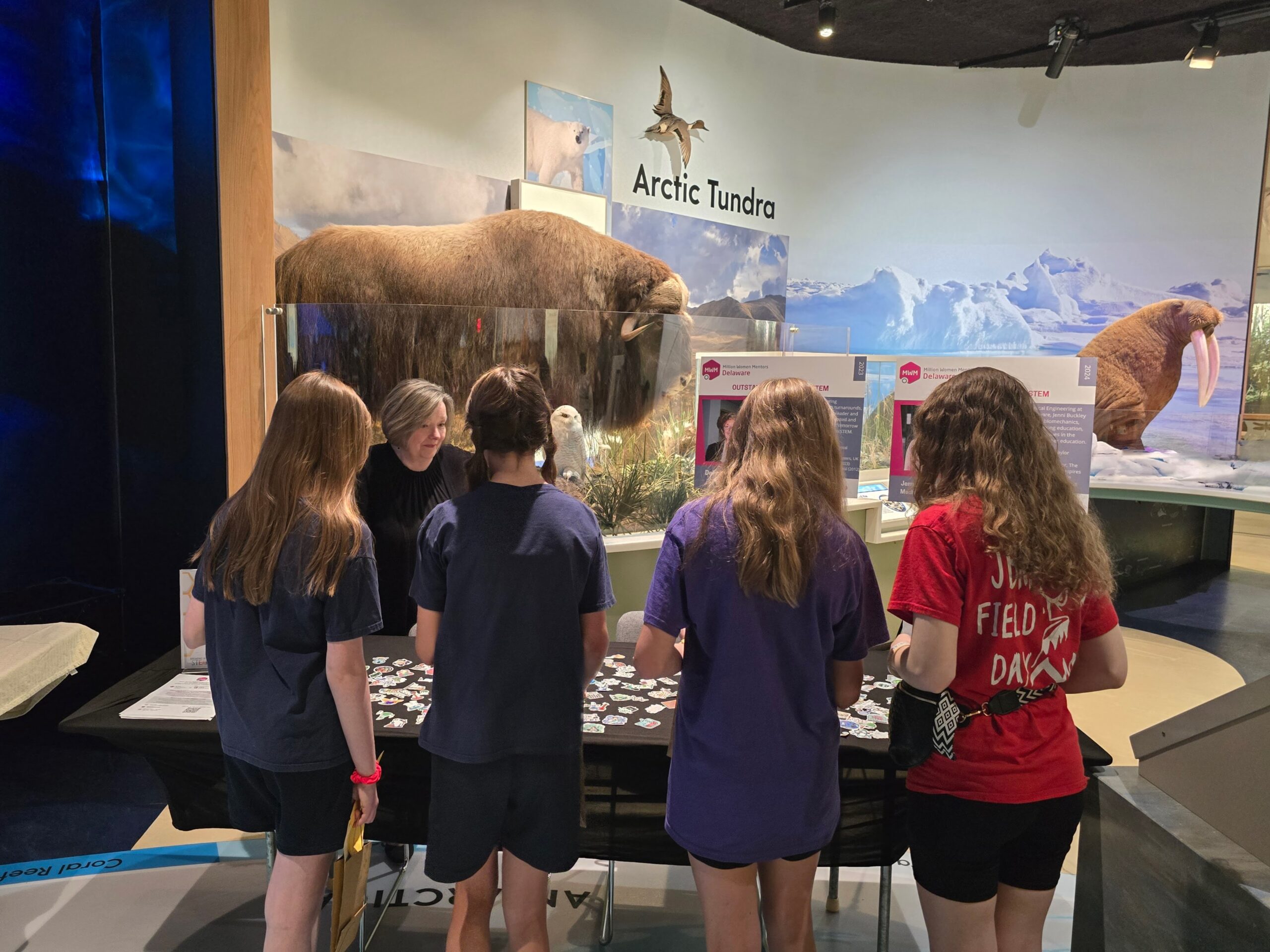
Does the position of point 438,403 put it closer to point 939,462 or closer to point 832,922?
point 939,462

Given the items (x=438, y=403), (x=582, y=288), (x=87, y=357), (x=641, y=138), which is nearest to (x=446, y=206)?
(x=582, y=288)

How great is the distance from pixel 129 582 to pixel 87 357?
0.97 meters

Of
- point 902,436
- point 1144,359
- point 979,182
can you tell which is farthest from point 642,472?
point 979,182

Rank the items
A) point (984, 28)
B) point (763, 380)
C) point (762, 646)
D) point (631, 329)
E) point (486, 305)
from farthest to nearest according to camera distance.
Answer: point (984, 28) < point (486, 305) < point (631, 329) < point (763, 380) < point (762, 646)

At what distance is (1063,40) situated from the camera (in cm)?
683

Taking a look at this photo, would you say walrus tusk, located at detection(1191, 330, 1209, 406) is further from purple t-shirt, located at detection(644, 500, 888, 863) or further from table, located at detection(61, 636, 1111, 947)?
purple t-shirt, located at detection(644, 500, 888, 863)

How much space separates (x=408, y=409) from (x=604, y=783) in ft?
4.78

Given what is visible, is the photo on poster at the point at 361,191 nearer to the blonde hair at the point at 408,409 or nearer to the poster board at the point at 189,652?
the blonde hair at the point at 408,409

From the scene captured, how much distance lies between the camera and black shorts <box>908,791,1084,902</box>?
1.58 m

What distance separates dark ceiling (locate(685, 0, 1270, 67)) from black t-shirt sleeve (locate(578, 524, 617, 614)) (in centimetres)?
652

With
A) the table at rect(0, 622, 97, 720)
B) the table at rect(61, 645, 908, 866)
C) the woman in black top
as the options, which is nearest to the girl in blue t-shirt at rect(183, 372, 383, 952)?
the table at rect(61, 645, 908, 866)

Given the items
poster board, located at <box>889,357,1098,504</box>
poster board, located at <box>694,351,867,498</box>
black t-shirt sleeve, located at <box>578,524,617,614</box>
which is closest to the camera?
black t-shirt sleeve, located at <box>578,524,617,614</box>

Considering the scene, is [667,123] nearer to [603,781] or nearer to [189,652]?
[189,652]

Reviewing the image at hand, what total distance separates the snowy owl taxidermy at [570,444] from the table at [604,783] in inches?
73.4
